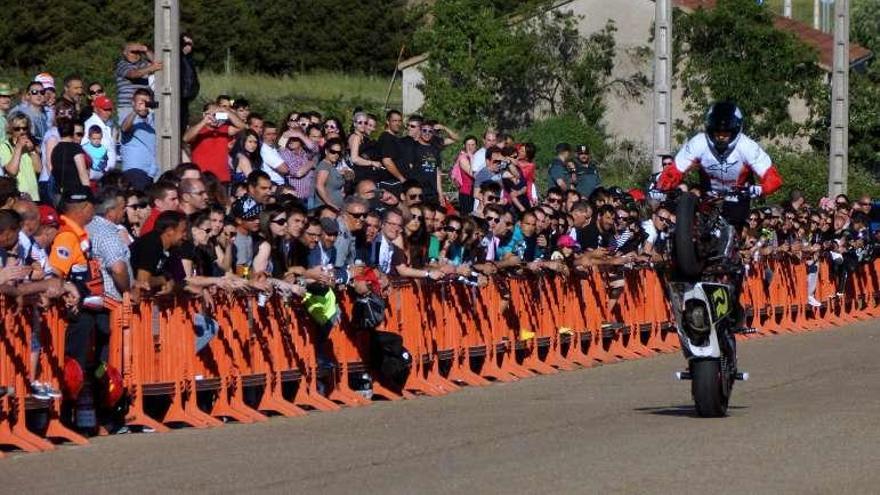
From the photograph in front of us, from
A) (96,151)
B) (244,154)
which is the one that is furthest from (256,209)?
(244,154)

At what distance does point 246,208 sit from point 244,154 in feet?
12.3

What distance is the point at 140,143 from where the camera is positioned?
788 inches

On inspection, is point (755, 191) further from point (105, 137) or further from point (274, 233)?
point (105, 137)

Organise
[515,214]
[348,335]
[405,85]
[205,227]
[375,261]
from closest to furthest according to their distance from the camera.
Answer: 1. [205,227]
2. [348,335]
3. [375,261]
4. [515,214]
5. [405,85]

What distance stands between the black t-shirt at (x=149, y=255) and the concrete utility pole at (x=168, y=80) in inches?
198

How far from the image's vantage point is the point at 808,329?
2817 cm

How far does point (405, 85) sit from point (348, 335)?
145 feet

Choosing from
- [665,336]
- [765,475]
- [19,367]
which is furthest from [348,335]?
[665,336]

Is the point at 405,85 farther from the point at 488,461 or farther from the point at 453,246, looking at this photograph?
the point at 488,461

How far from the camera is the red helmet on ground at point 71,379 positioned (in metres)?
13.0

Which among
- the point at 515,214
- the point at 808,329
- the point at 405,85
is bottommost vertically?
the point at 808,329

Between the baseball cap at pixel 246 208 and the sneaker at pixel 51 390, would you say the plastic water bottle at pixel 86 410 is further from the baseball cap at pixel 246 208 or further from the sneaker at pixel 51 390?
the baseball cap at pixel 246 208

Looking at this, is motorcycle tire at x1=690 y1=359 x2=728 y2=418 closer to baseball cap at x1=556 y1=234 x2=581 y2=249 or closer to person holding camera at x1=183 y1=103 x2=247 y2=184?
baseball cap at x1=556 y1=234 x2=581 y2=249

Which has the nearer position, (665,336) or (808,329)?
(665,336)
